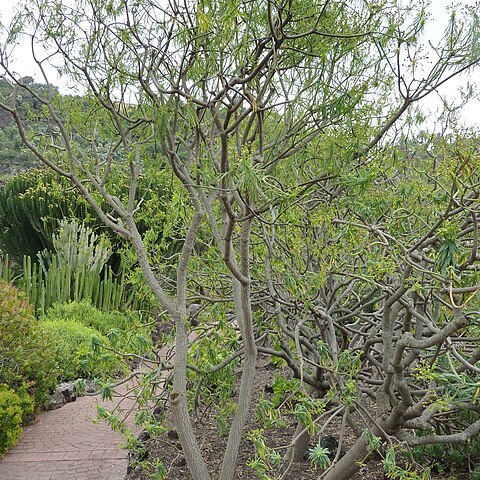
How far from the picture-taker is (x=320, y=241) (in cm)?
411

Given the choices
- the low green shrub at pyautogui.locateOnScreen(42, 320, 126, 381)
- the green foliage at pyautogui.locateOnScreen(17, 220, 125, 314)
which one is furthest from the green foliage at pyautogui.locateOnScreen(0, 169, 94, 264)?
the low green shrub at pyautogui.locateOnScreen(42, 320, 126, 381)

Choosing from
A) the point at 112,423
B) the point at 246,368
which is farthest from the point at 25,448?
the point at 246,368

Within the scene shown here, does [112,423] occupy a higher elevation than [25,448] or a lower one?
higher

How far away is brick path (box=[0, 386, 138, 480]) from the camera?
181 inches

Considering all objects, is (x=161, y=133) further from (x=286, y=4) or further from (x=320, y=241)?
(x=320, y=241)

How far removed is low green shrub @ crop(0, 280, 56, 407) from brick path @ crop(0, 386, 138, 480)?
16.9 inches

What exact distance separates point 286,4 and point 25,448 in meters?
4.60

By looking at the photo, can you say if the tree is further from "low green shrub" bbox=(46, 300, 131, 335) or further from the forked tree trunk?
"low green shrub" bbox=(46, 300, 131, 335)

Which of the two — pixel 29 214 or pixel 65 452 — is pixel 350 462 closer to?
pixel 65 452

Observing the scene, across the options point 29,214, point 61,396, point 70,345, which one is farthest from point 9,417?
point 29,214

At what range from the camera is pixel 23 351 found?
5.80m

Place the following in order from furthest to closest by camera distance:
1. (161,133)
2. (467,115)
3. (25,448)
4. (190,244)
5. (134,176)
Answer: (25,448), (467,115), (134,176), (190,244), (161,133)

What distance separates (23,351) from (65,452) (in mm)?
1246

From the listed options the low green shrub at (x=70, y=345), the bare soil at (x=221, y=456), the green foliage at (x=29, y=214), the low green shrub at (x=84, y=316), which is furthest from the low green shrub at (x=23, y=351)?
the green foliage at (x=29, y=214)
